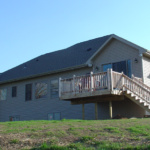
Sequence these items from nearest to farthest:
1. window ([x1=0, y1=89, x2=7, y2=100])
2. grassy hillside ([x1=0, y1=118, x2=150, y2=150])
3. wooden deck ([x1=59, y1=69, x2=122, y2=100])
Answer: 1. grassy hillside ([x1=0, y1=118, x2=150, y2=150])
2. wooden deck ([x1=59, y1=69, x2=122, y2=100])
3. window ([x1=0, y1=89, x2=7, y2=100])

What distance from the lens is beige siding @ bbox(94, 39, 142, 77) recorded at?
18281 mm

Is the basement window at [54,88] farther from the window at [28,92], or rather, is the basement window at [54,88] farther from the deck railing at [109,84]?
the deck railing at [109,84]

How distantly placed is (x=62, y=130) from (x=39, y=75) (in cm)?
1376

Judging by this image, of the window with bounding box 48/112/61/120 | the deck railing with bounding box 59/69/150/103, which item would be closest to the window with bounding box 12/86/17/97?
the window with bounding box 48/112/61/120

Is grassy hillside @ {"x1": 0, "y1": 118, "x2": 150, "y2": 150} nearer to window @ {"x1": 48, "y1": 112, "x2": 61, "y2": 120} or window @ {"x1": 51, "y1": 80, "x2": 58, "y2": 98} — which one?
window @ {"x1": 48, "y1": 112, "x2": 61, "y2": 120}

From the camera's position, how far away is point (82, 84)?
17406 mm

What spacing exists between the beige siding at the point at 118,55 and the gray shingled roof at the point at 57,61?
4.78 ft

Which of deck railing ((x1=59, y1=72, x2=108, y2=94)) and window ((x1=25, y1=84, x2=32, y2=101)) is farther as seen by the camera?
window ((x1=25, y1=84, x2=32, y2=101))

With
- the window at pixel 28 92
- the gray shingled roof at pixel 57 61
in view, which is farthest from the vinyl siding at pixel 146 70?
the window at pixel 28 92

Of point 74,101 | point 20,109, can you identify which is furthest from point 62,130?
point 20,109

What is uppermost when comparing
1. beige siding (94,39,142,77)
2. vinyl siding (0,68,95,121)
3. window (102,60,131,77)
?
beige siding (94,39,142,77)

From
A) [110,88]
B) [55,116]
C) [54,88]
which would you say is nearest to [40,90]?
[54,88]

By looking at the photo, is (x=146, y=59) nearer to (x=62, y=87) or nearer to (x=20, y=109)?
(x=62, y=87)

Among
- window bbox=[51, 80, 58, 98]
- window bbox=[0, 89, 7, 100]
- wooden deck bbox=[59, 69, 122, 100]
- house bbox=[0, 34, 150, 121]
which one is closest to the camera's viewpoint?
wooden deck bbox=[59, 69, 122, 100]
